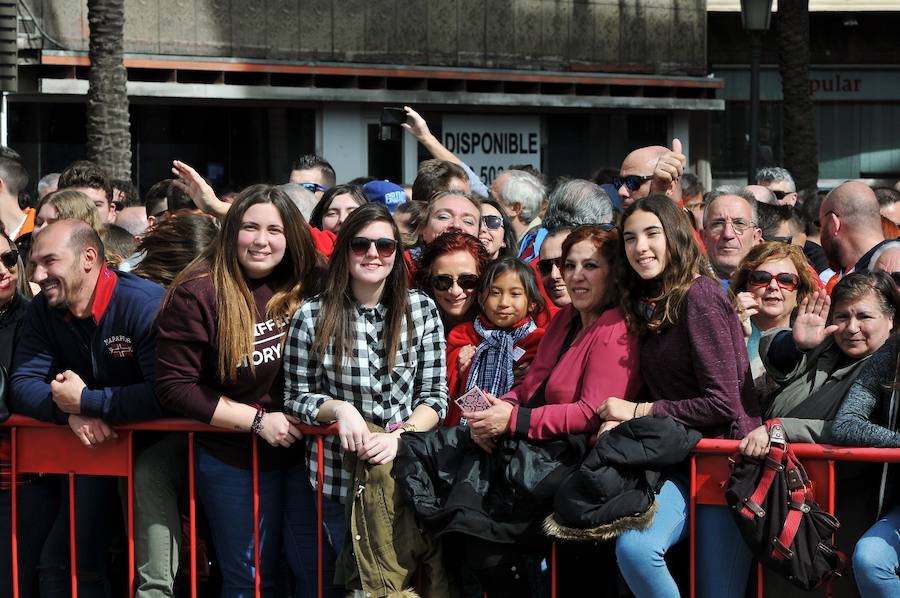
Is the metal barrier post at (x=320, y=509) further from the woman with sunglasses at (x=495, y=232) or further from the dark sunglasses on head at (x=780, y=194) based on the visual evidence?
the dark sunglasses on head at (x=780, y=194)

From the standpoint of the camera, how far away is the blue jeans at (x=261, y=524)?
4941 mm

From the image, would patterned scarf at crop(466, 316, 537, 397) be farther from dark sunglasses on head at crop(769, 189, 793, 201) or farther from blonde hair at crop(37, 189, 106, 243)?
dark sunglasses on head at crop(769, 189, 793, 201)

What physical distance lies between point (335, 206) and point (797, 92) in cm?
1315

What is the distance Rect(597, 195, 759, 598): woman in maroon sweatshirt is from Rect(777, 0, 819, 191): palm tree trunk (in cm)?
1455

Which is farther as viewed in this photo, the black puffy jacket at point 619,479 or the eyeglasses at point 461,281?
the eyeglasses at point 461,281

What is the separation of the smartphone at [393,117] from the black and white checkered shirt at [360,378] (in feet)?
11.9

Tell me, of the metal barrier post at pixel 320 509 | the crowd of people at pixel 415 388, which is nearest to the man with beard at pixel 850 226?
the crowd of people at pixel 415 388

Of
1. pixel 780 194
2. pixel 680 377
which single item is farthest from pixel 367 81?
pixel 680 377

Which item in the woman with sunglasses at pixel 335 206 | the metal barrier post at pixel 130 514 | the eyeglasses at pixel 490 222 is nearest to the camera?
the metal barrier post at pixel 130 514

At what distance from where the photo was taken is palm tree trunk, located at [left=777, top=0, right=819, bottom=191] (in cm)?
1830

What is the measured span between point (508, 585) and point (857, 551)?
127cm

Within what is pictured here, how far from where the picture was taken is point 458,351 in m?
5.44

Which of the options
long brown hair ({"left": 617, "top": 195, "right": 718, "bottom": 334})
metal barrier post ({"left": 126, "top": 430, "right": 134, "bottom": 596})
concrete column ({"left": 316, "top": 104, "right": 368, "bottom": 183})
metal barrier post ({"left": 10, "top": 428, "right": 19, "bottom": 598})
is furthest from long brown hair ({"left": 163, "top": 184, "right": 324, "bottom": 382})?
concrete column ({"left": 316, "top": 104, "right": 368, "bottom": 183})

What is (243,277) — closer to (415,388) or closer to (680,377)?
(415,388)
